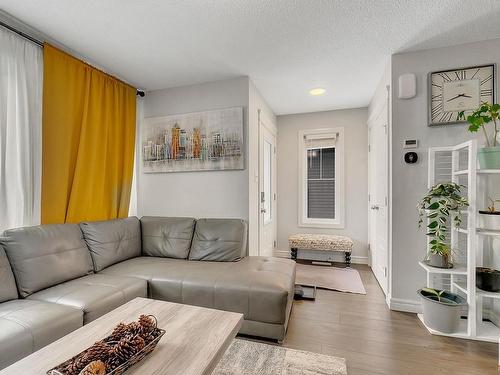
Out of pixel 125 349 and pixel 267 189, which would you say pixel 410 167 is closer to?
pixel 267 189

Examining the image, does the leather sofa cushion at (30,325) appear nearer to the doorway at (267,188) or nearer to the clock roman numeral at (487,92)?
the doorway at (267,188)

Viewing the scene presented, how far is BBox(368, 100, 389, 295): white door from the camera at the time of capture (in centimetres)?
275

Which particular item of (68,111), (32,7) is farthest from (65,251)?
(32,7)

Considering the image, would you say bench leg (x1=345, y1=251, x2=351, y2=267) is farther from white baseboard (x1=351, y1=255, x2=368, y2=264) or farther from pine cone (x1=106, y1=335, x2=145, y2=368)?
pine cone (x1=106, y1=335, x2=145, y2=368)

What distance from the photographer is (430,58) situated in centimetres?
238

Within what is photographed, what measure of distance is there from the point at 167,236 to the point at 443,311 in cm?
268

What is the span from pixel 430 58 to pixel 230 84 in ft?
6.84

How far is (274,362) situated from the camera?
1649mm

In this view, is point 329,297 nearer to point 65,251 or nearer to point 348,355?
point 348,355

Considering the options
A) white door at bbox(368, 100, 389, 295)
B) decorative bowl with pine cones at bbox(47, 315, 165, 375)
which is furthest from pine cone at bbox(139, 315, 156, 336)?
white door at bbox(368, 100, 389, 295)

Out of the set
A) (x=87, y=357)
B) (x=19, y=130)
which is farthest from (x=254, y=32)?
(x=87, y=357)

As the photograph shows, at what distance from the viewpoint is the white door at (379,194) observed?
9.03 ft

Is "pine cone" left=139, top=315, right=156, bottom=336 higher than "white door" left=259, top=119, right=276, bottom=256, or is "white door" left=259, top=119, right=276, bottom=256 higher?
"white door" left=259, top=119, right=276, bottom=256

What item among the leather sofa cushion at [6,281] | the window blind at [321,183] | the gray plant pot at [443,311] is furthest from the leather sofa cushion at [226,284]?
the window blind at [321,183]
